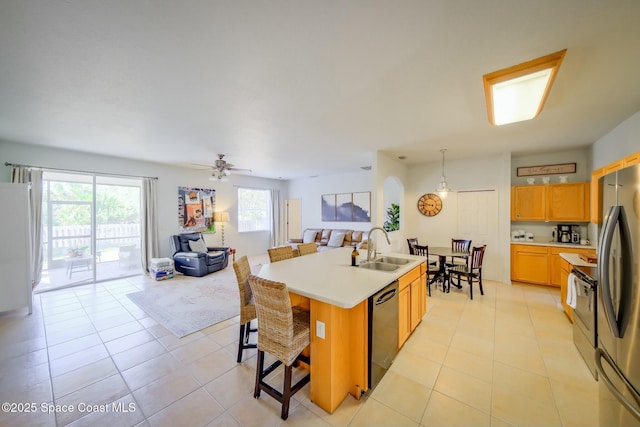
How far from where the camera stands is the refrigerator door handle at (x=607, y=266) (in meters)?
1.23

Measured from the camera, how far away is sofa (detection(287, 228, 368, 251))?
6.70 meters

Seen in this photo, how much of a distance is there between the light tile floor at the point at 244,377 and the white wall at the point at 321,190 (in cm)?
435

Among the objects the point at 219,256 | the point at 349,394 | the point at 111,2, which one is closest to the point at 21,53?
the point at 111,2

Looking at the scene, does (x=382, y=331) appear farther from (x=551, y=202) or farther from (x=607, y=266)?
(x=551, y=202)

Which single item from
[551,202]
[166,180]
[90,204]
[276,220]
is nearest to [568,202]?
[551,202]

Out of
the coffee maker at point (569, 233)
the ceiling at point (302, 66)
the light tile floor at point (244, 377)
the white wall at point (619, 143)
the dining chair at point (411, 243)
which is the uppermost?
the ceiling at point (302, 66)

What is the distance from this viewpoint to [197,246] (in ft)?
19.4

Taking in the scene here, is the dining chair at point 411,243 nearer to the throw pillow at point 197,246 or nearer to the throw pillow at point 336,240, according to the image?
the throw pillow at point 336,240

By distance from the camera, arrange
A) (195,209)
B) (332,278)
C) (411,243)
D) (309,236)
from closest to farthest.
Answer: (332,278), (411,243), (195,209), (309,236)

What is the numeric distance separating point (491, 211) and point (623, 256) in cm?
428

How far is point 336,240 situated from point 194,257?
12.2 feet

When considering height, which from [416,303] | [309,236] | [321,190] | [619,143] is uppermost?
[619,143]

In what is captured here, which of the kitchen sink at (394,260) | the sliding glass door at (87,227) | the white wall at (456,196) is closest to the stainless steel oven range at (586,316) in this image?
the kitchen sink at (394,260)

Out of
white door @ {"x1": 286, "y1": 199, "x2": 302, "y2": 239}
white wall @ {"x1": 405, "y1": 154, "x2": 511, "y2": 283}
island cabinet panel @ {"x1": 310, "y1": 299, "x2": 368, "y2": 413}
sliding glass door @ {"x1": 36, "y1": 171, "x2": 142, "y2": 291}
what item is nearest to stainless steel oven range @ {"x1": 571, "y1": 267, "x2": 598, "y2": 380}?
island cabinet panel @ {"x1": 310, "y1": 299, "x2": 368, "y2": 413}
